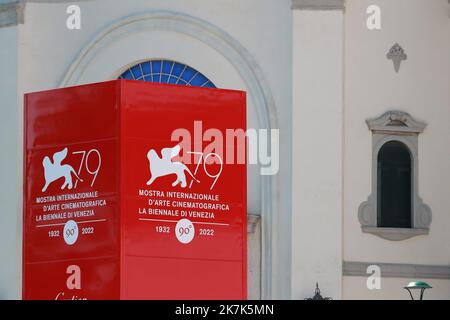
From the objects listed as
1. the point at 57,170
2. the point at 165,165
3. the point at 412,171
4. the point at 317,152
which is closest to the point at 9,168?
the point at 317,152

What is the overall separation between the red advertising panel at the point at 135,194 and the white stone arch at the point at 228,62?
12.6m

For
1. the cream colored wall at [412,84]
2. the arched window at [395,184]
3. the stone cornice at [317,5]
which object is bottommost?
the arched window at [395,184]

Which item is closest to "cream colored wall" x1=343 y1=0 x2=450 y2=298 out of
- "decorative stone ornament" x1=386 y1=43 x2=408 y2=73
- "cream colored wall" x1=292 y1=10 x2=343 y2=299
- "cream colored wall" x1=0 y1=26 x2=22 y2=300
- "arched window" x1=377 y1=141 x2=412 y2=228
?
"decorative stone ornament" x1=386 y1=43 x2=408 y2=73

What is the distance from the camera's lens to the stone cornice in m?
40.7

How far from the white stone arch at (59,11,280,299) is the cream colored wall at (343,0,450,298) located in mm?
1941

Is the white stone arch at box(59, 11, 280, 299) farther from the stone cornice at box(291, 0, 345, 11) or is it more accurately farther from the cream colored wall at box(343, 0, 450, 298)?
the cream colored wall at box(343, 0, 450, 298)

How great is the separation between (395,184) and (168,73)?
233 inches

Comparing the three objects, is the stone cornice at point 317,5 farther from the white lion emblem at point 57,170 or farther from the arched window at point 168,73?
the white lion emblem at point 57,170

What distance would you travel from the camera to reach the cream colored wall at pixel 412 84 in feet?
135

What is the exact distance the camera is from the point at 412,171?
4109 cm

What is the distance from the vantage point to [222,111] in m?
27.6

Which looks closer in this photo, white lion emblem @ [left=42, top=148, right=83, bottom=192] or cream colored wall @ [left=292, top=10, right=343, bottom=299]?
white lion emblem @ [left=42, top=148, right=83, bottom=192]

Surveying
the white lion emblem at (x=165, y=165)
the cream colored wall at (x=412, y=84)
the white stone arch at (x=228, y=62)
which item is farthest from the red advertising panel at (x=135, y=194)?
the cream colored wall at (x=412, y=84)
